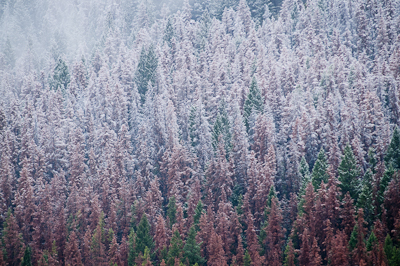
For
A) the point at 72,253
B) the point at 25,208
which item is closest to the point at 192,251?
the point at 72,253

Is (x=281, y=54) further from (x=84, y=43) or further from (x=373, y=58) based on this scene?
(x=84, y=43)

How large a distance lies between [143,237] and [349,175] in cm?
2851

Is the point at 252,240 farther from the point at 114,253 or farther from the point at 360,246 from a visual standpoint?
the point at 114,253

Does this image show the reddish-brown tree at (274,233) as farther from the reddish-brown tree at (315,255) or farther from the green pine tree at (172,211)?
the green pine tree at (172,211)

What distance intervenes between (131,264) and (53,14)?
12126 cm

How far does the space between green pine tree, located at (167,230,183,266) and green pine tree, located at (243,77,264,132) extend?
2648 centimetres

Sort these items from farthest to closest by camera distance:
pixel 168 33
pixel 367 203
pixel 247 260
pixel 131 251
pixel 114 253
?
pixel 168 33
pixel 114 253
pixel 131 251
pixel 367 203
pixel 247 260

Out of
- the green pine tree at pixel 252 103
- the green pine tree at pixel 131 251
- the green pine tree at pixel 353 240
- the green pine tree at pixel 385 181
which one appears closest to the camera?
the green pine tree at pixel 353 240

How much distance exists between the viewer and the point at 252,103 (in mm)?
79875

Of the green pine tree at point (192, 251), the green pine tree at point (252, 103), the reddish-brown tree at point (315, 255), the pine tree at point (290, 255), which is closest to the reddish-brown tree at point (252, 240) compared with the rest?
the pine tree at point (290, 255)

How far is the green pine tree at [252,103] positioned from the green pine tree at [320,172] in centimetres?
1756

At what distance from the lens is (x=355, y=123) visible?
6869 cm

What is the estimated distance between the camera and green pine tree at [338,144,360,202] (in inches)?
2339

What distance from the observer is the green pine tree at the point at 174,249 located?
5669cm
